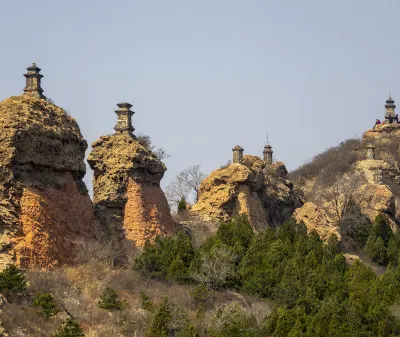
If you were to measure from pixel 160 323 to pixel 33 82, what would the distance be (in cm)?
1161

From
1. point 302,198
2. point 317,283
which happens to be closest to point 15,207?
point 317,283

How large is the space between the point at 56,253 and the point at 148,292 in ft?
9.93

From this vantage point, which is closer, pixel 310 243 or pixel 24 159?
pixel 24 159

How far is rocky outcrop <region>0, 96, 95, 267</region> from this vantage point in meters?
31.1

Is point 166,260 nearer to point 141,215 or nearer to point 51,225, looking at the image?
point 141,215

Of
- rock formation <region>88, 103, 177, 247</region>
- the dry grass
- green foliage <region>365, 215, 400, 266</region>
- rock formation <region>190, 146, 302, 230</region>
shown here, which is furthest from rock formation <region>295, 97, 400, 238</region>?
the dry grass

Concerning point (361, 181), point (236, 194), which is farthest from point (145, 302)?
point (361, 181)

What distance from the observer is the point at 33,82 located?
37312 millimetres

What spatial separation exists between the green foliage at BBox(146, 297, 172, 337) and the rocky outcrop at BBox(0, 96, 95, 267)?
4.11 meters

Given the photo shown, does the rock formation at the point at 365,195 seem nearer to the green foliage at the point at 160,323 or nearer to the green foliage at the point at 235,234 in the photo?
the green foliage at the point at 235,234

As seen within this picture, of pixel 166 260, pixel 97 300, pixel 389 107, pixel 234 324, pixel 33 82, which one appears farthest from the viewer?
pixel 389 107

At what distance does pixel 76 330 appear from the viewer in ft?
89.0

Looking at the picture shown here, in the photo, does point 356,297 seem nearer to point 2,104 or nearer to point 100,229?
point 100,229

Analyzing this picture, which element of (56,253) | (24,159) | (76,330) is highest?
(24,159)
